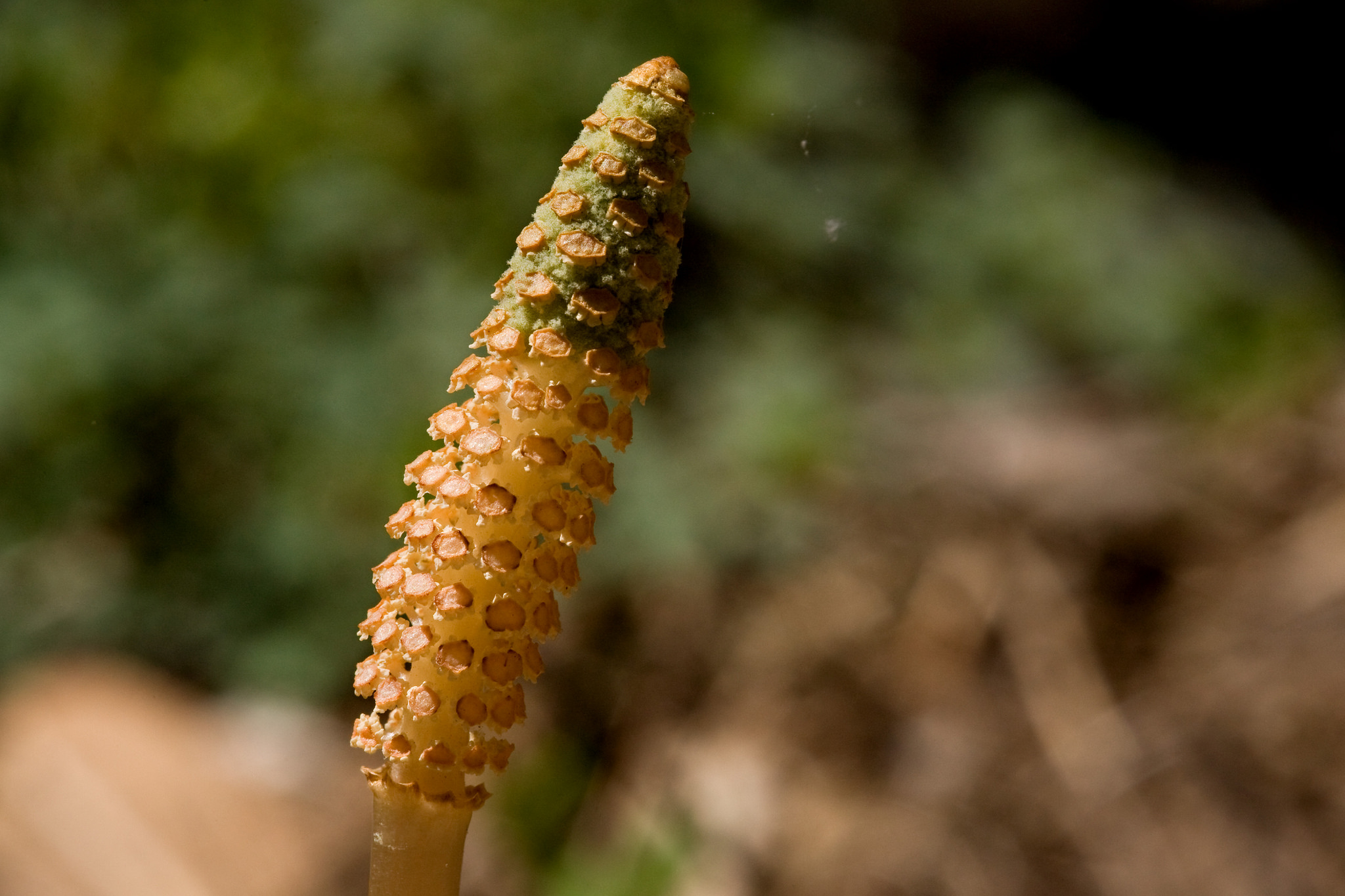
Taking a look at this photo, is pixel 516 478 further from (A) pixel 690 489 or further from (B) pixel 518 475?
(A) pixel 690 489

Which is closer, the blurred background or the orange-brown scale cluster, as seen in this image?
the orange-brown scale cluster

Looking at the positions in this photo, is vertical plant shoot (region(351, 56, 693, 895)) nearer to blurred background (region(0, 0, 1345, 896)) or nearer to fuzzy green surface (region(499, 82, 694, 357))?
fuzzy green surface (region(499, 82, 694, 357))

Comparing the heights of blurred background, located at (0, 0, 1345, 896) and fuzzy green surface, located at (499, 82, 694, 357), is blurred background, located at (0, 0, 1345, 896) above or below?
above

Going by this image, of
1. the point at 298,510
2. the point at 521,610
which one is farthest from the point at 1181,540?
the point at 521,610

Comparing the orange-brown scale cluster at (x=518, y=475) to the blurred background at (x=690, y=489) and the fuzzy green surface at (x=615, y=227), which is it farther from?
the blurred background at (x=690, y=489)

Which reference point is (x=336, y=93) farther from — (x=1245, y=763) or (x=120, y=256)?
(x=1245, y=763)

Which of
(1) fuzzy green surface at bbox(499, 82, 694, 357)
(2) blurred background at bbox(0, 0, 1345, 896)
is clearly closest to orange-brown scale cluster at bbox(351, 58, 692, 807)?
(1) fuzzy green surface at bbox(499, 82, 694, 357)
